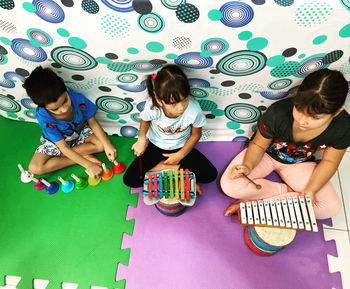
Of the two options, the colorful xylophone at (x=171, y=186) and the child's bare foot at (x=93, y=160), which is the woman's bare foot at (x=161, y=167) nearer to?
the colorful xylophone at (x=171, y=186)

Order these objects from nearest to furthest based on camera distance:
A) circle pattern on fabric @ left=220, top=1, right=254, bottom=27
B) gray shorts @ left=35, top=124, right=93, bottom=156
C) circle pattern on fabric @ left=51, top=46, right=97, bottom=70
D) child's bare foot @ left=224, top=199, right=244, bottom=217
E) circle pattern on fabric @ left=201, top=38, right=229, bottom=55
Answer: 1. circle pattern on fabric @ left=220, top=1, right=254, bottom=27
2. circle pattern on fabric @ left=201, top=38, right=229, bottom=55
3. circle pattern on fabric @ left=51, top=46, right=97, bottom=70
4. child's bare foot @ left=224, top=199, right=244, bottom=217
5. gray shorts @ left=35, top=124, right=93, bottom=156

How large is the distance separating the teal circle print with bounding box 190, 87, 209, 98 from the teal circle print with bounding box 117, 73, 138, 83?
0.89ft

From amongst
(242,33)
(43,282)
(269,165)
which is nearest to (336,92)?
(242,33)

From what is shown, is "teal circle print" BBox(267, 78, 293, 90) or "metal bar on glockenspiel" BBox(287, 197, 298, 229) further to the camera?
"teal circle print" BBox(267, 78, 293, 90)

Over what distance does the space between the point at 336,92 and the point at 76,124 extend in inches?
45.5

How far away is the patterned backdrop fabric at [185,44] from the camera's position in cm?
81

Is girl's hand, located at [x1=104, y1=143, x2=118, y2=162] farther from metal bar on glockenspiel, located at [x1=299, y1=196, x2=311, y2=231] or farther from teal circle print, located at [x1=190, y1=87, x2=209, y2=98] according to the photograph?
metal bar on glockenspiel, located at [x1=299, y1=196, x2=311, y2=231]

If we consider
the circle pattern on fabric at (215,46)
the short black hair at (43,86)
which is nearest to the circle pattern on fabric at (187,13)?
the circle pattern on fabric at (215,46)

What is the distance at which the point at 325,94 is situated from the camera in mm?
824

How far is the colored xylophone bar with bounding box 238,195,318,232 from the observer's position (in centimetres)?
95

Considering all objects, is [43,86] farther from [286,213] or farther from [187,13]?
[286,213]

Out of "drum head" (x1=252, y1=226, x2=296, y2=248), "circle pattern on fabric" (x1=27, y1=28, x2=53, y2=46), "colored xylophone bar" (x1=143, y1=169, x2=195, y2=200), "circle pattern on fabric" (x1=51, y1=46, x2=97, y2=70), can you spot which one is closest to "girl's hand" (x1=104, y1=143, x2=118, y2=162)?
"colored xylophone bar" (x1=143, y1=169, x2=195, y2=200)

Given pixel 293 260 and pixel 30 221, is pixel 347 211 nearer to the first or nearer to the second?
pixel 293 260

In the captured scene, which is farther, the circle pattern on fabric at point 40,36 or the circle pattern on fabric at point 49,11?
the circle pattern on fabric at point 40,36
